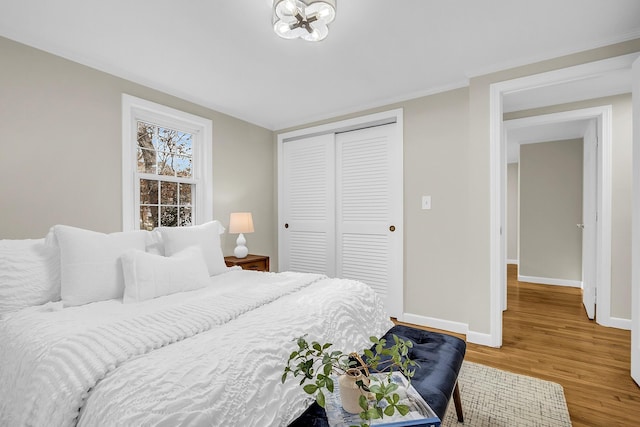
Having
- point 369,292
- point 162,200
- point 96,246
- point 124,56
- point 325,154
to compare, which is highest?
point 124,56

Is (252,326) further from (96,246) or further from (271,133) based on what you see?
(271,133)

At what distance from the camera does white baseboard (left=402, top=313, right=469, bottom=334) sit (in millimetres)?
2973

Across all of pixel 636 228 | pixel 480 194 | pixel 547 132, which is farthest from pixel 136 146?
pixel 547 132

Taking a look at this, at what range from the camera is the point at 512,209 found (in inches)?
275

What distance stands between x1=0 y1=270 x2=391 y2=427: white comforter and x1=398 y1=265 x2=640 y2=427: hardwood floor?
1.47m

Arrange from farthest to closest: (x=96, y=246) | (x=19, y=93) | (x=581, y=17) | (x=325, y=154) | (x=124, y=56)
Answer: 1. (x=325, y=154)
2. (x=124, y=56)
3. (x=19, y=93)
4. (x=581, y=17)
5. (x=96, y=246)

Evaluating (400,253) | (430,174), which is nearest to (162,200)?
(400,253)

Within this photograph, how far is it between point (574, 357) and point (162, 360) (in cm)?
307

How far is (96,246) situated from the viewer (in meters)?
1.79

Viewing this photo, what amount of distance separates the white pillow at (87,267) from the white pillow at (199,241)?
34 centimetres

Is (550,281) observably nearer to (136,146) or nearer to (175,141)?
(175,141)

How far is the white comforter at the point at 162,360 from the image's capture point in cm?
87

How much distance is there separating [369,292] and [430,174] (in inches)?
66.0

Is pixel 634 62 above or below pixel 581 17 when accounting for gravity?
below
